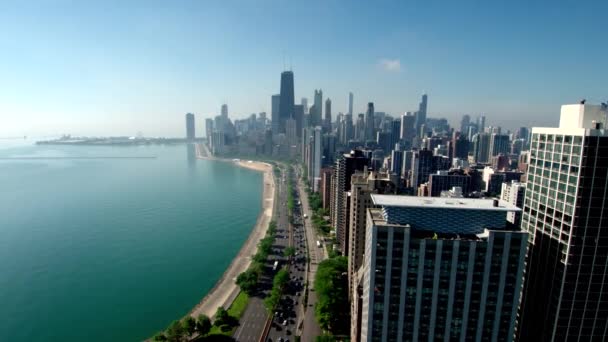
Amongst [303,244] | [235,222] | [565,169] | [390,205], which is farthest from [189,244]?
[565,169]

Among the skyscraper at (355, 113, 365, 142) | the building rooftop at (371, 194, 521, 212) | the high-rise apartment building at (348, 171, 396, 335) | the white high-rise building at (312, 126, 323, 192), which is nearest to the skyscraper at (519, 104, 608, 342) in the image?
the building rooftop at (371, 194, 521, 212)

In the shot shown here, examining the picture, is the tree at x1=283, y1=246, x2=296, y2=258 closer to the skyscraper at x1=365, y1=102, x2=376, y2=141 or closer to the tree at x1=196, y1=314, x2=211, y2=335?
the tree at x1=196, y1=314, x2=211, y2=335

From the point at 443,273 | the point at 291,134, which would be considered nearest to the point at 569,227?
the point at 443,273

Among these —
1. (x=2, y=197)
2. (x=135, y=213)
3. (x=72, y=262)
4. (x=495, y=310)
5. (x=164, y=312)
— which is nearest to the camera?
(x=495, y=310)

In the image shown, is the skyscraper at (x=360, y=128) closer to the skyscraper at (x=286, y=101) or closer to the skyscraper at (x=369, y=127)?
the skyscraper at (x=369, y=127)

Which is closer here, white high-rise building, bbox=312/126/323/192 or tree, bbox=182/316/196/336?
tree, bbox=182/316/196/336

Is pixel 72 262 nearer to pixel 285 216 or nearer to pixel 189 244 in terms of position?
pixel 189 244


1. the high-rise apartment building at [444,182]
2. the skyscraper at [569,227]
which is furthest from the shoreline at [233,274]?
the high-rise apartment building at [444,182]
